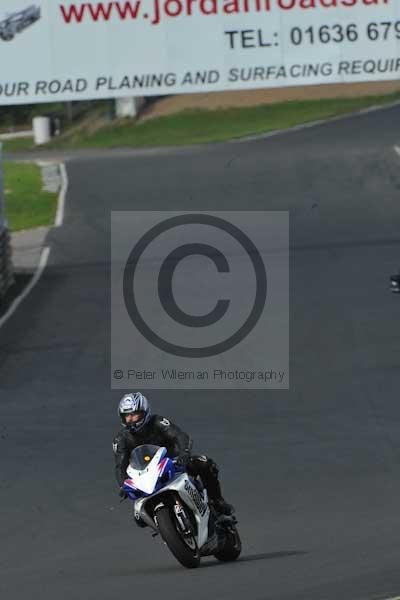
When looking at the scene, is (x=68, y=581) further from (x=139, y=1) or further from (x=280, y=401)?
(x=139, y=1)

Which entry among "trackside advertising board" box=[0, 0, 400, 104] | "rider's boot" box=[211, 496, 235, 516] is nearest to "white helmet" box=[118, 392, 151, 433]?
"rider's boot" box=[211, 496, 235, 516]

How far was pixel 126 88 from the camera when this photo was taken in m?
25.5

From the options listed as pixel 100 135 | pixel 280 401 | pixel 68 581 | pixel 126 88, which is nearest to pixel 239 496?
pixel 68 581

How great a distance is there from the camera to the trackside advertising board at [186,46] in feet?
82.6

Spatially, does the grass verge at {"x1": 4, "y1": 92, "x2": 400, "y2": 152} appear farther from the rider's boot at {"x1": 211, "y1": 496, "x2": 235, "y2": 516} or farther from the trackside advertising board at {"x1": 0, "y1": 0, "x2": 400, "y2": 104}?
the rider's boot at {"x1": 211, "y1": 496, "x2": 235, "y2": 516}

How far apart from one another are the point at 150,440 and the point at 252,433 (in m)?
6.33

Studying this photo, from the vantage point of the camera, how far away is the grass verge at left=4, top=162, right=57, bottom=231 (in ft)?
132

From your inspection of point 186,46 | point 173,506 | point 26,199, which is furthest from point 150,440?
point 26,199

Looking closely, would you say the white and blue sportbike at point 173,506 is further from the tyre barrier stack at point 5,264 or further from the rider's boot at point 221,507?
the tyre barrier stack at point 5,264

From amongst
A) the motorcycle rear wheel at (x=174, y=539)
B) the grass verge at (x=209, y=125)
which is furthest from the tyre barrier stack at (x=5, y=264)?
the grass verge at (x=209, y=125)

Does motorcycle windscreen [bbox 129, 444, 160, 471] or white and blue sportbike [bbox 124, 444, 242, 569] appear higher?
motorcycle windscreen [bbox 129, 444, 160, 471]
